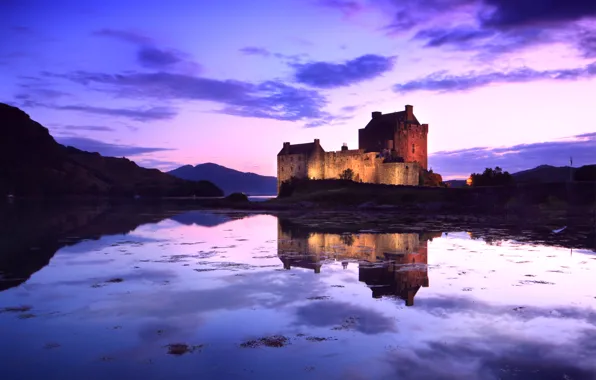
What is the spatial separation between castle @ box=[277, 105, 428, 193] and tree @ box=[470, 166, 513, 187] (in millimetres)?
7999

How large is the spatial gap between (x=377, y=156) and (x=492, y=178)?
1589cm

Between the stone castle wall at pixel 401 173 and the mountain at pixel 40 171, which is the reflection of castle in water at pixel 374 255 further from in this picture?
the mountain at pixel 40 171

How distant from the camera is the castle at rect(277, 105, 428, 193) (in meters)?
66.8

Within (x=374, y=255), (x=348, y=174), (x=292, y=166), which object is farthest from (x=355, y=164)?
(x=374, y=255)

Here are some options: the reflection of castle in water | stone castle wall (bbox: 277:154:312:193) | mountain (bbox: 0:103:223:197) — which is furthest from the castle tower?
mountain (bbox: 0:103:223:197)

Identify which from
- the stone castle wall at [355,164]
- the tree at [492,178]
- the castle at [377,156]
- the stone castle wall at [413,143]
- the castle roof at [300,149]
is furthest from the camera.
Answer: the castle roof at [300,149]

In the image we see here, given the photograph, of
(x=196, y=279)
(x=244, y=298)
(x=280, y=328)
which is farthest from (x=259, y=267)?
(x=280, y=328)

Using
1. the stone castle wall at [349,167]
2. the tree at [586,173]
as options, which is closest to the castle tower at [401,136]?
the stone castle wall at [349,167]

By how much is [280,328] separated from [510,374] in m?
4.25

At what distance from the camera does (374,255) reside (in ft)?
62.4

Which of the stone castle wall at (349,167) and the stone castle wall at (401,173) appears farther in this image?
the stone castle wall at (349,167)

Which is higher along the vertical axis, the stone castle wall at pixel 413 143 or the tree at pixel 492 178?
the stone castle wall at pixel 413 143

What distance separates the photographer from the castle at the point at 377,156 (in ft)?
219

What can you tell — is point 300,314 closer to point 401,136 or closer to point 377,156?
point 377,156
